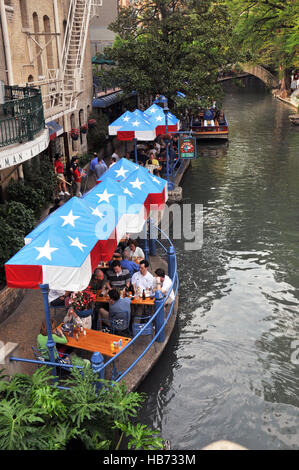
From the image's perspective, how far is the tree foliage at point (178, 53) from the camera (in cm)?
2684

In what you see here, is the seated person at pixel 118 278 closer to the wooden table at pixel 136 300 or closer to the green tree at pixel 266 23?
the wooden table at pixel 136 300

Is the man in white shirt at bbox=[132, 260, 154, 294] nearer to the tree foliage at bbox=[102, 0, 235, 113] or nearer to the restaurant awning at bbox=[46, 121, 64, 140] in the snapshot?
the restaurant awning at bbox=[46, 121, 64, 140]

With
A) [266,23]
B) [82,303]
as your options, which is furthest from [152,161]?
[266,23]

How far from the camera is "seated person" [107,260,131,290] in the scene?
1124cm

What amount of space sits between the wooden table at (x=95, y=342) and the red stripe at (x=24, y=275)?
185cm

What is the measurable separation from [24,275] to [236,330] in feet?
19.5

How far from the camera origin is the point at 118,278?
Answer: 443 inches

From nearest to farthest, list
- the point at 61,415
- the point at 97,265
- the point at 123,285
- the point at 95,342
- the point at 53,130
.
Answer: the point at 61,415
the point at 97,265
the point at 95,342
the point at 123,285
the point at 53,130

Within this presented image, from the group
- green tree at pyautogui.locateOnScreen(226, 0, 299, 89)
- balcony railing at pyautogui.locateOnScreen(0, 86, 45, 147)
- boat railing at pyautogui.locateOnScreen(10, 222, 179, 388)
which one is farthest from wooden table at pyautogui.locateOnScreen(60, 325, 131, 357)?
green tree at pyautogui.locateOnScreen(226, 0, 299, 89)

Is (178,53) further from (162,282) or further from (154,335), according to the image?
(154,335)

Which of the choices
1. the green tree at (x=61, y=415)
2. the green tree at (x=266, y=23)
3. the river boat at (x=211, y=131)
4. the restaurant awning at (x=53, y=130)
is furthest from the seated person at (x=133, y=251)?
the green tree at (x=266, y=23)

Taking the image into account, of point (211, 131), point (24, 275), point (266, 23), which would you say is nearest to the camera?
point (24, 275)

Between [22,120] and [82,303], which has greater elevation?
[22,120]
